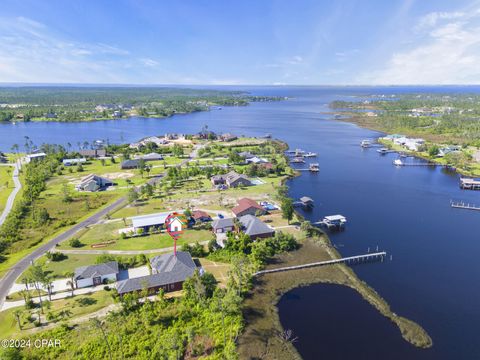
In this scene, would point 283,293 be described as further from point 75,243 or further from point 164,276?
point 75,243

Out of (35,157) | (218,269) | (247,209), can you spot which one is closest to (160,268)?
(218,269)

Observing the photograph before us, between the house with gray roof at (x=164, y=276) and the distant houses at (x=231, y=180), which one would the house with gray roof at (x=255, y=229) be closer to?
the house with gray roof at (x=164, y=276)

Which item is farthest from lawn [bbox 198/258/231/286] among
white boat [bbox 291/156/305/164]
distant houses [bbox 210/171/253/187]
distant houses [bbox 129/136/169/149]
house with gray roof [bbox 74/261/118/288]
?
distant houses [bbox 129/136/169/149]

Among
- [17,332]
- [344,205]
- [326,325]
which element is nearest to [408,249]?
[344,205]

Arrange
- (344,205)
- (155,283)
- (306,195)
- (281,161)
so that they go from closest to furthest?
(155,283) → (344,205) → (306,195) → (281,161)

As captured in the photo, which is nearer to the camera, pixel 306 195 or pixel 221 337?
pixel 221 337

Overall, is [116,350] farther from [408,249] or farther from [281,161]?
[281,161]
